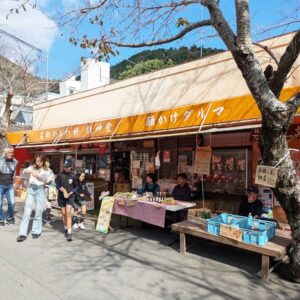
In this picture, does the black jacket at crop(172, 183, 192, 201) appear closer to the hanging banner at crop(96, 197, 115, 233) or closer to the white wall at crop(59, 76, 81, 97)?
the hanging banner at crop(96, 197, 115, 233)

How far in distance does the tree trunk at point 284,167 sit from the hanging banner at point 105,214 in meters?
4.11

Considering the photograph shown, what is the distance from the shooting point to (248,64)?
493 centimetres

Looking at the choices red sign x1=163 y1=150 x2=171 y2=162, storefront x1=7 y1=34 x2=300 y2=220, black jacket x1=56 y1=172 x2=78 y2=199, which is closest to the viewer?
storefront x1=7 y1=34 x2=300 y2=220

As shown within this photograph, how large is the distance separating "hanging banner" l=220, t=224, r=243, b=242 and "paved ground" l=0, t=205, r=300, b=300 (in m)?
0.55

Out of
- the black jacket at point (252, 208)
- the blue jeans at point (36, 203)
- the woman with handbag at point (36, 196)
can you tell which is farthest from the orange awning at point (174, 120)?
the blue jeans at point (36, 203)

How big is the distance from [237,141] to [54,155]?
358 inches

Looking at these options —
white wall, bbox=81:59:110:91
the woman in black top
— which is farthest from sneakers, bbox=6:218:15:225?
white wall, bbox=81:59:110:91

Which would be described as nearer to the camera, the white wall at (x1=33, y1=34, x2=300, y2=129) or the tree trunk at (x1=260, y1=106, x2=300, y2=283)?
the tree trunk at (x1=260, y1=106, x2=300, y2=283)

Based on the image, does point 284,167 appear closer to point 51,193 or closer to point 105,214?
point 105,214

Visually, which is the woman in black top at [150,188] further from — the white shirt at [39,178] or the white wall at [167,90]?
the white shirt at [39,178]

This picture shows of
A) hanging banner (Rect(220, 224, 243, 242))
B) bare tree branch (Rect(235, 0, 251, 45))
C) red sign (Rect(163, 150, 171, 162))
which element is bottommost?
hanging banner (Rect(220, 224, 243, 242))

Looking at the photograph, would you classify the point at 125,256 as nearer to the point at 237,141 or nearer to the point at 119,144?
the point at 237,141

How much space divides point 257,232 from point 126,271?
2.08m

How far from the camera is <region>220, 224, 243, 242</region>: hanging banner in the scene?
537 centimetres
